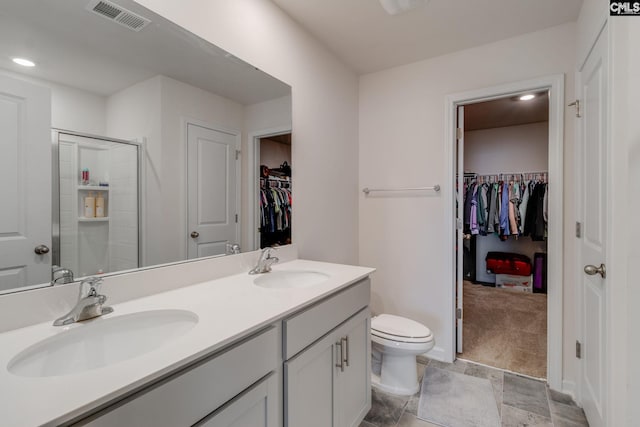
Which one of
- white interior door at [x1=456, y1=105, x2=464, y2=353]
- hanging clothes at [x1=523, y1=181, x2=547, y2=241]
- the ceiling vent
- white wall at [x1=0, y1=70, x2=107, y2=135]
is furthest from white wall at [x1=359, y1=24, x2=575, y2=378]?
hanging clothes at [x1=523, y1=181, x2=547, y2=241]

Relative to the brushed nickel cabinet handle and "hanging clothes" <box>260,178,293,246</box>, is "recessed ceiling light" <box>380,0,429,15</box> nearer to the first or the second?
"hanging clothes" <box>260,178,293,246</box>

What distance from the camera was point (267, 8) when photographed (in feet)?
5.61

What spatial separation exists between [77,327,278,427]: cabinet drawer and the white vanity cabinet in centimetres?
14

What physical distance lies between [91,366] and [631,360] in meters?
1.78

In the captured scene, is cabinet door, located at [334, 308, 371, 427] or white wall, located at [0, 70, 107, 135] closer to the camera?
white wall, located at [0, 70, 107, 135]

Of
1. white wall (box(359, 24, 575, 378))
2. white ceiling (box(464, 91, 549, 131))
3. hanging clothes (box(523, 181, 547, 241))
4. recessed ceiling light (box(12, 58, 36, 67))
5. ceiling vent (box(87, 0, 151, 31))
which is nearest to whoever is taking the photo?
recessed ceiling light (box(12, 58, 36, 67))

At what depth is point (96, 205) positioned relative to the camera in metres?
1.05

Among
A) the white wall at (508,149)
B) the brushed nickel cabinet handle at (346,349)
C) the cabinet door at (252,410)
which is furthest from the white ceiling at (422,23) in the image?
the white wall at (508,149)

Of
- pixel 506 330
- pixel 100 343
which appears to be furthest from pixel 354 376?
pixel 506 330

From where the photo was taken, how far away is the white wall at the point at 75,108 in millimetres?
950

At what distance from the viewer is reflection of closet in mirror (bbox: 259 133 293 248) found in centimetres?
174

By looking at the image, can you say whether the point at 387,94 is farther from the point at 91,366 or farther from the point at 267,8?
the point at 91,366

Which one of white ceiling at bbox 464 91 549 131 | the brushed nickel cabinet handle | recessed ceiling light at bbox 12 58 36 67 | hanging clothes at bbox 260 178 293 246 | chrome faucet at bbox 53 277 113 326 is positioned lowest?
the brushed nickel cabinet handle

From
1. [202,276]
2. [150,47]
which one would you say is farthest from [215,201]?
[150,47]
